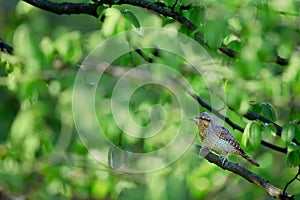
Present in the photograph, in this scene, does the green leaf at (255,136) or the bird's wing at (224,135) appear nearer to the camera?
the bird's wing at (224,135)

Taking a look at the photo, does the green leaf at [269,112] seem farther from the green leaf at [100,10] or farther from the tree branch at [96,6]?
the green leaf at [100,10]

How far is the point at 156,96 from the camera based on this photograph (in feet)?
16.7

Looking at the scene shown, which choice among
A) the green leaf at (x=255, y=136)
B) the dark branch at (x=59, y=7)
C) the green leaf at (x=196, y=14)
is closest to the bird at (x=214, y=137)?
the green leaf at (x=255, y=136)

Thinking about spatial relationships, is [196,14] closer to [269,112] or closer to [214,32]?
[214,32]

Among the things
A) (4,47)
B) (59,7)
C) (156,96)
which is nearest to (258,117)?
(59,7)

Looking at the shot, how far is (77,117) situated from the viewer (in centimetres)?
429

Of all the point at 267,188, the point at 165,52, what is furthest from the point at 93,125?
the point at 267,188

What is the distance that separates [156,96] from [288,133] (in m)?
2.44

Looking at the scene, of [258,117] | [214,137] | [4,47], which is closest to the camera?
[214,137]

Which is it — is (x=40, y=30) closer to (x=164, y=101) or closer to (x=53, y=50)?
(x=53, y=50)

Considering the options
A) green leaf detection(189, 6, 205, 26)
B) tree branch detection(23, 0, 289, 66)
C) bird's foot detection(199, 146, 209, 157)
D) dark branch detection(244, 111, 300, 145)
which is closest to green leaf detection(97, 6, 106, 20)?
tree branch detection(23, 0, 289, 66)

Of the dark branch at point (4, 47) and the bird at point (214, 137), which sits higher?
the bird at point (214, 137)

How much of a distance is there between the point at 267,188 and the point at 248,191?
224 centimetres

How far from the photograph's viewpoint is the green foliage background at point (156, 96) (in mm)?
3029
